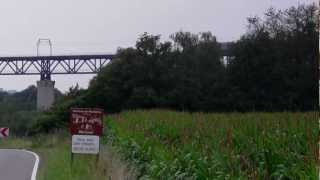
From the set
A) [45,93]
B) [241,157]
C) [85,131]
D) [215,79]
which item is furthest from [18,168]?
[45,93]

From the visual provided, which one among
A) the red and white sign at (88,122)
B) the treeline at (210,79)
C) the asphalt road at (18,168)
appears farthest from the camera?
the treeline at (210,79)

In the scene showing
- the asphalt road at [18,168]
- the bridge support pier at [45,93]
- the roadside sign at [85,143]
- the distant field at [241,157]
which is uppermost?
the bridge support pier at [45,93]

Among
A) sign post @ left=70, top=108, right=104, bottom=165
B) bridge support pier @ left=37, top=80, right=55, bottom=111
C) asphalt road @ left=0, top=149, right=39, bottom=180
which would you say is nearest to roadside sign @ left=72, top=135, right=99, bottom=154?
sign post @ left=70, top=108, right=104, bottom=165

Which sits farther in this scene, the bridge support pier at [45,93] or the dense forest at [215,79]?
the bridge support pier at [45,93]

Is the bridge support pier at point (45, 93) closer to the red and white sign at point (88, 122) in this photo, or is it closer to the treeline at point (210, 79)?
the treeline at point (210, 79)

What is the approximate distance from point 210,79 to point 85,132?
4779 cm

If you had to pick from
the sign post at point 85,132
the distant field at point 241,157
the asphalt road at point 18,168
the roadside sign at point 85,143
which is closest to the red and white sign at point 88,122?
the sign post at point 85,132

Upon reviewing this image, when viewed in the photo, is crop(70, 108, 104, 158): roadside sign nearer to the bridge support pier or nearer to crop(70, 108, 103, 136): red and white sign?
crop(70, 108, 103, 136): red and white sign

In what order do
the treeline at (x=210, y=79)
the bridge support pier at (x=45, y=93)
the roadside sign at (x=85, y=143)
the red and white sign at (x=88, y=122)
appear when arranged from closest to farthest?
1. the roadside sign at (x=85, y=143)
2. the red and white sign at (x=88, y=122)
3. the treeline at (x=210, y=79)
4. the bridge support pier at (x=45, y=93)

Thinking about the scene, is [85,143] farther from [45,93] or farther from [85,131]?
[45,93]

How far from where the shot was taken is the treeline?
66.3 m

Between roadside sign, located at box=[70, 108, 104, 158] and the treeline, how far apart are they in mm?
42502

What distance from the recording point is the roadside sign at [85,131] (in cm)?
2197

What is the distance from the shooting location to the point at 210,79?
69500 mm
